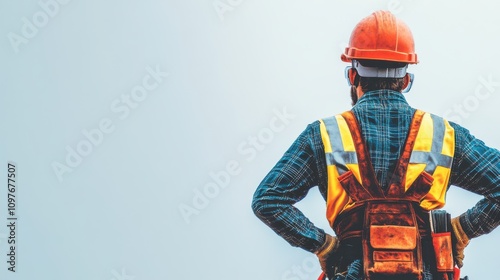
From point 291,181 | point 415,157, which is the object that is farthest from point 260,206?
point 415,157

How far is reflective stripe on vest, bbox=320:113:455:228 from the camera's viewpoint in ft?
26.0

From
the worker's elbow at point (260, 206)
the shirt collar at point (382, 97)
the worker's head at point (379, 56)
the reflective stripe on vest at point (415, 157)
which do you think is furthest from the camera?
the worker's head at point (379, 56)

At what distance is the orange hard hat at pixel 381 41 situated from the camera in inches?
325

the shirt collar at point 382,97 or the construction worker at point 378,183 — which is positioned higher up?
the shirt collar at point 382,97

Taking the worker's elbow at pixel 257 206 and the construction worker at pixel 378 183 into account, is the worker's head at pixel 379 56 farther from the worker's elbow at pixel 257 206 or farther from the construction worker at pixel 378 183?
the worker's elbow at pixel 257 206

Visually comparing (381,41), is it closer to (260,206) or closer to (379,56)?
(379,56)

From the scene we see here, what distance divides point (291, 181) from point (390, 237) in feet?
2.11

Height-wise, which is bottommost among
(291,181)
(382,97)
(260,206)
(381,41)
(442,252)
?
(442,252)

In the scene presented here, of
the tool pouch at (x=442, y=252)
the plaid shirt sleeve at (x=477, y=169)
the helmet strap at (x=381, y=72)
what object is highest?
the helmet strap at (x=381, y=72)

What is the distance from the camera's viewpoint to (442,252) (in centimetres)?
807

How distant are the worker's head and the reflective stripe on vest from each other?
1.06 feet

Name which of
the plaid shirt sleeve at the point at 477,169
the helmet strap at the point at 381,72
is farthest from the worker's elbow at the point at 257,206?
the plaid shirt sleeve at the point at 477,169

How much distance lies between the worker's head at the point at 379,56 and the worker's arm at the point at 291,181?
18.9 inches

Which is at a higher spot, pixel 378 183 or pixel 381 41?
pixel 381 41
